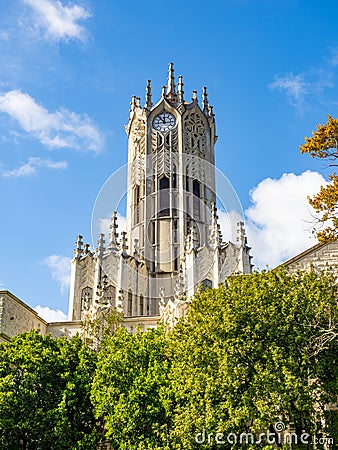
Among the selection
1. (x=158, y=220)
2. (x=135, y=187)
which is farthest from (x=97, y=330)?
(x=135, y=187)

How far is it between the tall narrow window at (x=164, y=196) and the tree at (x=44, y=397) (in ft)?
106

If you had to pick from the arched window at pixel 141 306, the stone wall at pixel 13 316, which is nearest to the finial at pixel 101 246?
the arched window at pixel 141 306

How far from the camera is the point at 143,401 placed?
75.3ft

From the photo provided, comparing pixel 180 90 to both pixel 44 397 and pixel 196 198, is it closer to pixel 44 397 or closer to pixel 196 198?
pixel 196 198

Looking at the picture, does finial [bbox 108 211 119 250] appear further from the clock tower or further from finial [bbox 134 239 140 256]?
finial [bbox 134 239 140 256]

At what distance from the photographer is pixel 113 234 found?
52.5 metres

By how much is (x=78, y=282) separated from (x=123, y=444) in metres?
28.9

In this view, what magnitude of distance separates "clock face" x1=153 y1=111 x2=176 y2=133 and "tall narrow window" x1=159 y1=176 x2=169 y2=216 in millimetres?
6410

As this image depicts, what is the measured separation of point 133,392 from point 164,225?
3426cm

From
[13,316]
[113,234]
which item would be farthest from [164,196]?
[13,316]

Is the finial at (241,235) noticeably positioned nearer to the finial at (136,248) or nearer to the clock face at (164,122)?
the finial at (136,248)

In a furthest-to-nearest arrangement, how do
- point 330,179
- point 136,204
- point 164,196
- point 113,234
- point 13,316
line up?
point 136,204, point 164,196, point 113,234, point 13,316, point 330,179

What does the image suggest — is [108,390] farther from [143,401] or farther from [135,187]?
[135,187]

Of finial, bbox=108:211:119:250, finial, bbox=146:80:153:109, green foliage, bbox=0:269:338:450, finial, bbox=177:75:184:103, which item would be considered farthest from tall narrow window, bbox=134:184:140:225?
green foliage, bbox=0:269:338:450
